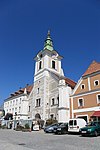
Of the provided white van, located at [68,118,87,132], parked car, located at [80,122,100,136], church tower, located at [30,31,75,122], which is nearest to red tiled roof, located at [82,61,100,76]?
church tower, located at [30,31,75,122]

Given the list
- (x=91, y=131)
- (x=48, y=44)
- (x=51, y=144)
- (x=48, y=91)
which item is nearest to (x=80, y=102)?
(x=48, y=91)

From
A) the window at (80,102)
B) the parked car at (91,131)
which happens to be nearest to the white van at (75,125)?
the parked car at (91,131)

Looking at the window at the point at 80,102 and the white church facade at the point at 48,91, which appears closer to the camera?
the window at the point at 80,102

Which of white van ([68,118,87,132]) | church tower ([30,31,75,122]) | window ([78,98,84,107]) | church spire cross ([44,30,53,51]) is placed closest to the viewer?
white van ([68,118,87,132])

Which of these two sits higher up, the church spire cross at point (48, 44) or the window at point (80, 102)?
the church spire cross at point (48, 44)

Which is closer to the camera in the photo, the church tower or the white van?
the white van

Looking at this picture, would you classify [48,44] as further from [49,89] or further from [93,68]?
[93,68]

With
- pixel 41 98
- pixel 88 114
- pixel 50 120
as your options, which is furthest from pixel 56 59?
pixel 88 114

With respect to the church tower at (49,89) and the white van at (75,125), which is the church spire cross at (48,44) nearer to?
the church tower at (49,89)

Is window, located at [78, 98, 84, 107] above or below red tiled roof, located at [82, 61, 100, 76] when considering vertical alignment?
below

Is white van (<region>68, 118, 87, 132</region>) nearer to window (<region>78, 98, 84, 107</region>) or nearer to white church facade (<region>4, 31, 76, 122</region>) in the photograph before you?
window (<region>78, 98, 84, 107</region>)

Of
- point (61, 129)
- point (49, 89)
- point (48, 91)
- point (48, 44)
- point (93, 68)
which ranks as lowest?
point (61, 129)

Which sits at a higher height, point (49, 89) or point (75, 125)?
point (49, 89)

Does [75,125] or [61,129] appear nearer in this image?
[75,125]
